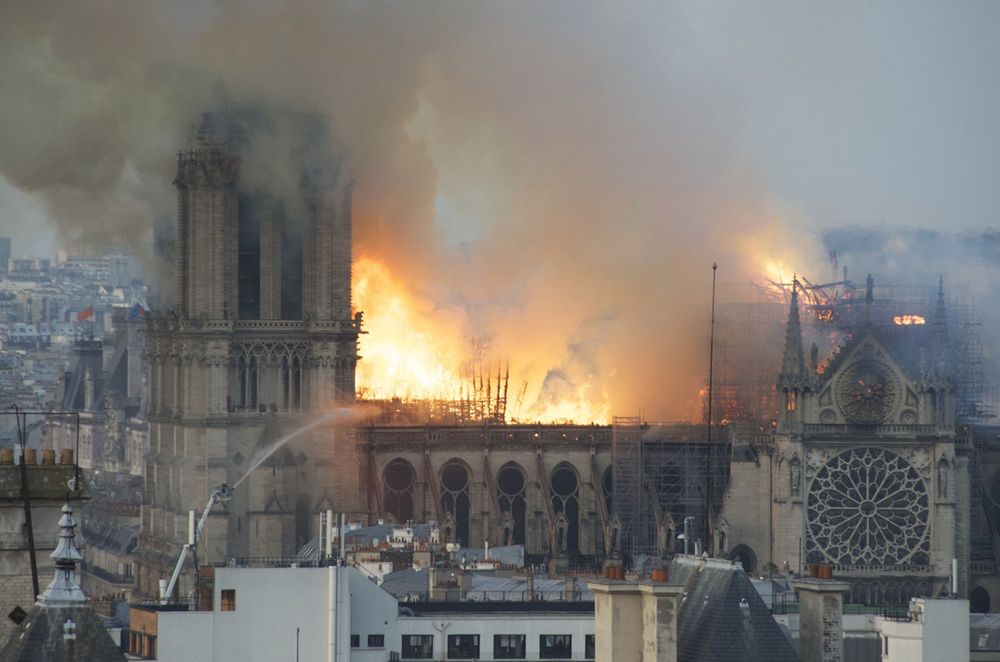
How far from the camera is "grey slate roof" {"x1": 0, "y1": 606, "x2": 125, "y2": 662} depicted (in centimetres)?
4553

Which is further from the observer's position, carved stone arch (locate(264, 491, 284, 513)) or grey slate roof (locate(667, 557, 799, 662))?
carved stone arch (locate(264, 491, 284, 513))

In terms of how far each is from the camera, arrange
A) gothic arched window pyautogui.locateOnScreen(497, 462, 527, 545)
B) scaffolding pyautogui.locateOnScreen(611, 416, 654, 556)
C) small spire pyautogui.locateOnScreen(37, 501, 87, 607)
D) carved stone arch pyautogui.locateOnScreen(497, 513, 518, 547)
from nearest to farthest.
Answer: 1. small spire pyautogui.locateOnScreen(37, 501, 87, 607)
2. scaffolding pyautogui.locateOnScreen(611, 416, 654, 556)
3. carved stone arch pyautogui.locateOnScreen(497, 513, 518, 547)
4. gothic arched window pyautogui.locateOnScreen(497, 462, 527, 545)

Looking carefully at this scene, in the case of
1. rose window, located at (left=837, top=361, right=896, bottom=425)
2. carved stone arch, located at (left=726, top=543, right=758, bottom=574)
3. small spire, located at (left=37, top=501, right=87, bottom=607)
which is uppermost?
rose window, located at (left=837, top=361, right=896, bottom=425)

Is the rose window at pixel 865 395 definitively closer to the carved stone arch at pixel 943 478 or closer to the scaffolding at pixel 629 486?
the carved stone arch at pixel 943 478

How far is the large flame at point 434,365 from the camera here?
159 m

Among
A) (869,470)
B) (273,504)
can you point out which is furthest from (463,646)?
(273,504)

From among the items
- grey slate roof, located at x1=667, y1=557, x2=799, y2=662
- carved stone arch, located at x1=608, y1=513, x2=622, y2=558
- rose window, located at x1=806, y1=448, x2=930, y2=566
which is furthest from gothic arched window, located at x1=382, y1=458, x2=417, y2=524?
grey slate roof, located at x1=667, y1=557, x2=799, y2=662

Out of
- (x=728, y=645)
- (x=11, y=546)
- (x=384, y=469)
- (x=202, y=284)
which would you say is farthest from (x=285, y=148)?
(x=11, y=546)

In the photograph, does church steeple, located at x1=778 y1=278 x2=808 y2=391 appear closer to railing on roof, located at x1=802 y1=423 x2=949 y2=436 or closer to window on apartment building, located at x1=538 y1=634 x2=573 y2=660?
railing on roof, located at x1=802 y1=423 x2=949 y2=436

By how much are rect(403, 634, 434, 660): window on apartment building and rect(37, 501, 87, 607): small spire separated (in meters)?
47.1

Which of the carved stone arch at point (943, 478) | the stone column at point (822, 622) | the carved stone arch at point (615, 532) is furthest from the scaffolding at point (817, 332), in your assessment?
the stone column at point (822, 622)

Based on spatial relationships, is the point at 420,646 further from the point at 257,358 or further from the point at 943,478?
the point at 257,358

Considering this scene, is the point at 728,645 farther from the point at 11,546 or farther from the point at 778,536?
the point at 778,536

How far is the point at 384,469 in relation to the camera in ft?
495
